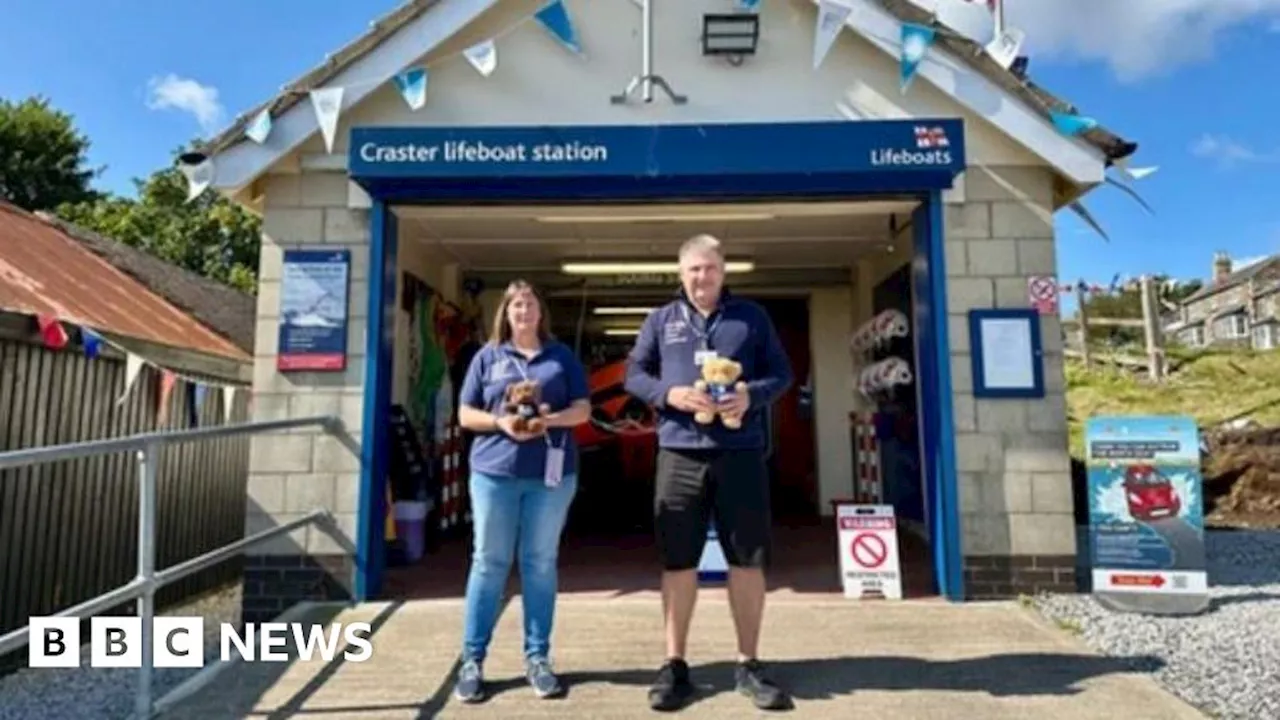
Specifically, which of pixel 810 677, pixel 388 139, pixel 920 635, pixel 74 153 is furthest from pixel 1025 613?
pixel 74 153

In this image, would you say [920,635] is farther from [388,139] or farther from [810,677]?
[388,139]

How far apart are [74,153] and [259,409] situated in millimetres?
25590

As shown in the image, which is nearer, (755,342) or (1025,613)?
(755,342)

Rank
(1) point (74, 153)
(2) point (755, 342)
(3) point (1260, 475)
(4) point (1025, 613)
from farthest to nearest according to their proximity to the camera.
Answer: (1) point (74, 153)
(3) point (1260, 475)
(4) point (1025, 613)
(2) point (755, 342)

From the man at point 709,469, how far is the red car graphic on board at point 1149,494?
8.41 feet

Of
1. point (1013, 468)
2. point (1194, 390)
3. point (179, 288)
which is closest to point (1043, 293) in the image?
point (1013, 468)

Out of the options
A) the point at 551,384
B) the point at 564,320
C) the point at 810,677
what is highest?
the point at 564,320

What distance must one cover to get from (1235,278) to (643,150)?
41.3 m

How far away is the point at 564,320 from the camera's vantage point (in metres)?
9.37

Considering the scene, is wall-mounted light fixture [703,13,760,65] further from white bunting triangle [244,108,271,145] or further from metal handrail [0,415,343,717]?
metal handrail [0,415,343,717]

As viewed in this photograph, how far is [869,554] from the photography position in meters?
4.84

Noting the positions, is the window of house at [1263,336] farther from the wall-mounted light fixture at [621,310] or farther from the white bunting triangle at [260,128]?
the white bunting triangle at [260,128]

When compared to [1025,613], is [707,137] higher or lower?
higher

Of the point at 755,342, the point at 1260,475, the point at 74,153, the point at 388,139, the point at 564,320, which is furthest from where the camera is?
the point at 74,153
